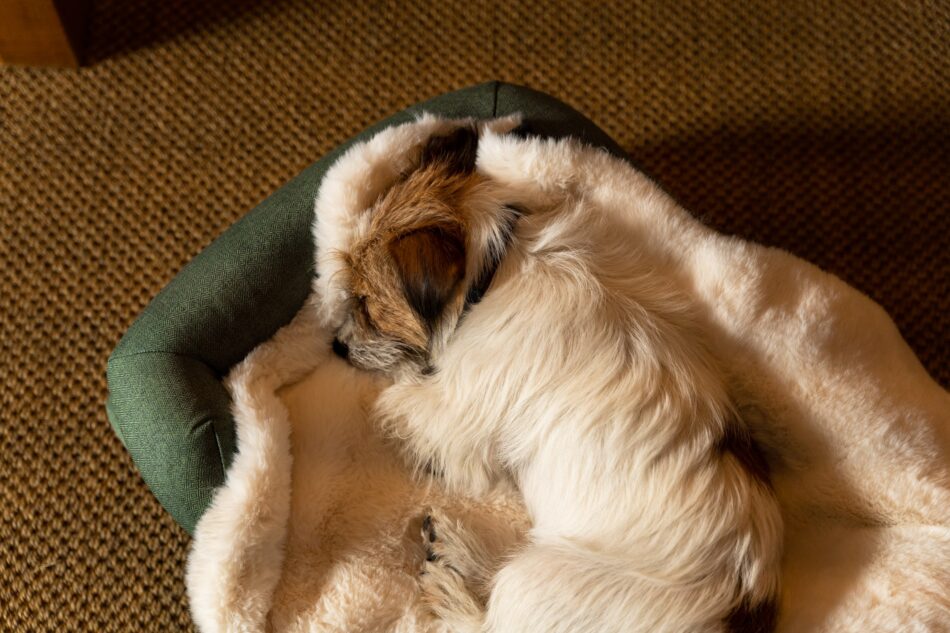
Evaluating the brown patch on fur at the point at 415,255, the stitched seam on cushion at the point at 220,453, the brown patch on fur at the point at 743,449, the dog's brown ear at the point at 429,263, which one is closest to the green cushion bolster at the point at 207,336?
the stitched seam on cushion at the point at 220,453

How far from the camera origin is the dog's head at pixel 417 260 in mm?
1494

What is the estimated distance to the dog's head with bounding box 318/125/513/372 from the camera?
1.49 m

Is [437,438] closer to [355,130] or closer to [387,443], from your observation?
[387,443]

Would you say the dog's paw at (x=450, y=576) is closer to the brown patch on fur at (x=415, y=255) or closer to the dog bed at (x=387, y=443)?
the dog bed at (x=387, y=443)

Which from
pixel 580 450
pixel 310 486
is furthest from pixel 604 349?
pixel 310 486

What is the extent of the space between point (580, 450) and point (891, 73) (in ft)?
5.15

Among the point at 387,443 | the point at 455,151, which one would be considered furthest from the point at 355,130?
the point at 387,443

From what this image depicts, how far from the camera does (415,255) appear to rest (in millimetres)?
1475

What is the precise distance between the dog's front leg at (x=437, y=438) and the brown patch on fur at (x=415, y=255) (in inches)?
4.5

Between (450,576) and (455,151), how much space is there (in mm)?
786

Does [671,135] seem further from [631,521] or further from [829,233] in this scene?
[631,521]

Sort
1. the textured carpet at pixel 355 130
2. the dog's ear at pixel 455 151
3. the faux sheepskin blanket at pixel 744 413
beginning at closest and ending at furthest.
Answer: the faux sheepskin blanket at pixel 744 413, the dog's ear at pixel 455 151, the textured carpet at pixel 355 130

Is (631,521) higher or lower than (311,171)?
lower

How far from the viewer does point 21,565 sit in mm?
1843
